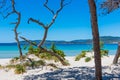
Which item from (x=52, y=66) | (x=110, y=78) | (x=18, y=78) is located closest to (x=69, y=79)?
(x=110, y=78)

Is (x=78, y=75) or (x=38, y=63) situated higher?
(x=38, y=63)

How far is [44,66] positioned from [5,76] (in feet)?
5.49

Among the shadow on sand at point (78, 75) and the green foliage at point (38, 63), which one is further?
the green foliage at point (38, 63)

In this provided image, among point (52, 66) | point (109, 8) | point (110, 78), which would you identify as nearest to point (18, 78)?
point (52, 66)

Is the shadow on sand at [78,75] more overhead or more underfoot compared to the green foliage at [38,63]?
more underfoot

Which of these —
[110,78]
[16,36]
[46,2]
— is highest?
[46,2]

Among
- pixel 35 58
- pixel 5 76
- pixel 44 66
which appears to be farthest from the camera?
pixel 35 58

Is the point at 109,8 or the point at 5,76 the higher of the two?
the point at 109,8

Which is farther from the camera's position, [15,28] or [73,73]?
[15,28]

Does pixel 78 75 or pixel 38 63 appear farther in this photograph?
pixel 38 63

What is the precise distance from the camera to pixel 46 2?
15.4 metres

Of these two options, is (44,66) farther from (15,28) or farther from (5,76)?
(15,28)

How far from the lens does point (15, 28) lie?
16656 millimetres

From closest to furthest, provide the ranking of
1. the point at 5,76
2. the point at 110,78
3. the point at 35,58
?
the point at 110,78 → the point at 5,76 → the point at 35,58
